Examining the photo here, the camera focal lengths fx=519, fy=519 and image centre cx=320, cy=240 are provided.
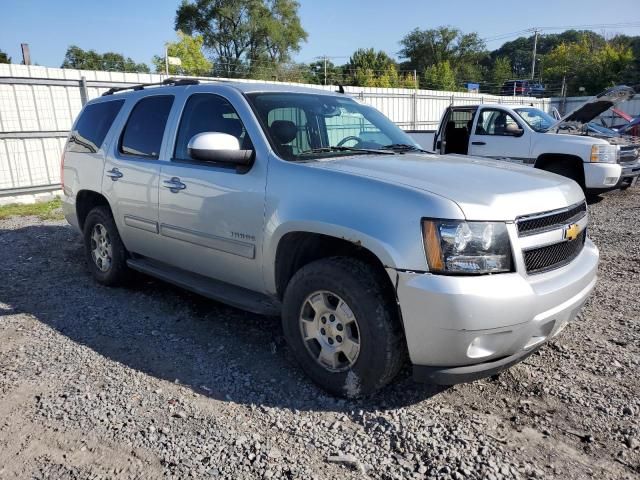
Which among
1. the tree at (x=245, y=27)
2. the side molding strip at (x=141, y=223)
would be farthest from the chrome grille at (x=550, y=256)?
the tree at (x=245, y=27)

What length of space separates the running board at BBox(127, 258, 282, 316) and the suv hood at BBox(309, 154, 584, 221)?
3.29 feet

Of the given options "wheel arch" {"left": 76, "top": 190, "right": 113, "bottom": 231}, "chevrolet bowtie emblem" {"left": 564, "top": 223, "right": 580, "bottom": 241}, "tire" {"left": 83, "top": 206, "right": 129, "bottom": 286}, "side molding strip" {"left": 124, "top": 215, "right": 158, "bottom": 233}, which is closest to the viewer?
"chevrolet bowtie emblem" {"left": 564, "top": 223, "right": 580, "bottom": 241}

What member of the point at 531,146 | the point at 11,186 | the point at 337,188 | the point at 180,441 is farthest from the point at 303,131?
the point at 11,186

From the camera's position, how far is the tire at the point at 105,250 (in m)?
4.96

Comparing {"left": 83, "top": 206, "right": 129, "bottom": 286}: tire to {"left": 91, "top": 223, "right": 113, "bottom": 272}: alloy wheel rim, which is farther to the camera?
{"left": 91, "top": 223, "right": 113, "bottom": 272}: alloy wheel rim

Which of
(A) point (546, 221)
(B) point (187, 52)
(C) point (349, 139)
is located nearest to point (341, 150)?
(C) point (349, 139)

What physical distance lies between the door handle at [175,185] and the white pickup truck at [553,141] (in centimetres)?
738

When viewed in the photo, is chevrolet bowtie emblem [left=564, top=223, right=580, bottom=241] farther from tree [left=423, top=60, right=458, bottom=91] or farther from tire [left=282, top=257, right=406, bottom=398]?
tree [left=423, top=60, right=458, bottom=91]

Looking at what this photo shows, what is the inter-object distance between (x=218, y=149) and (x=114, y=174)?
187 centimetres

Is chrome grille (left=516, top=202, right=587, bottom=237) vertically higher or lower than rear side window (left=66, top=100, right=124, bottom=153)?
lower

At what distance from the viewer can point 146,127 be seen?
4.59m

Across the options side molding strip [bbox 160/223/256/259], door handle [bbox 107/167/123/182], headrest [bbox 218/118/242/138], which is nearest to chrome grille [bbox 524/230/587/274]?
side molding strip [bbox 160/223/256/259]

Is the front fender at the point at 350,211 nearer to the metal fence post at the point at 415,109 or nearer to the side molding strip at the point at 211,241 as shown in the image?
the side molding strip at the point at 211,241

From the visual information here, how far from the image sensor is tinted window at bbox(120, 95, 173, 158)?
4383mm
